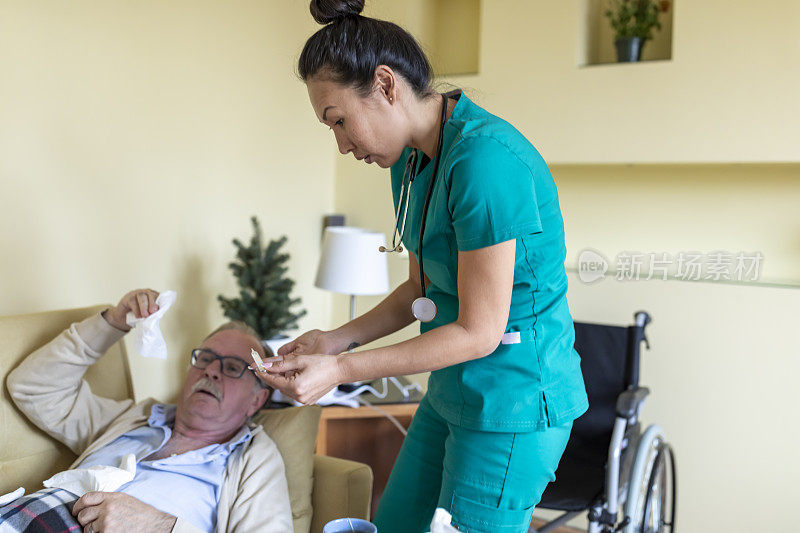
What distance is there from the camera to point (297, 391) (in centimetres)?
111

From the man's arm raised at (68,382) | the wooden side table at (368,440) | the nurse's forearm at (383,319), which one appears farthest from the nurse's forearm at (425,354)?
the wooden side table at (368,440)

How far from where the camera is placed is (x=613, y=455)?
206cm

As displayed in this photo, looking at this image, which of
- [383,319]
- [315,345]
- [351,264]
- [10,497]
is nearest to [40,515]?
[10,497]

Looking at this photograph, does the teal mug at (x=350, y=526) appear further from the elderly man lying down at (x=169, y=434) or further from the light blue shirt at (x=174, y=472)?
the light blue shirt at (x=174, y=472)

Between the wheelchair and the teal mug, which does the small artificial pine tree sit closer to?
the wheelchair

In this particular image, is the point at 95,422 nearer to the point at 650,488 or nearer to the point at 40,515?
the point at 40,515

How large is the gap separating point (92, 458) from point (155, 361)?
86cm

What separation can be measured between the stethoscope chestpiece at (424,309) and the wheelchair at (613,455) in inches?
38.5

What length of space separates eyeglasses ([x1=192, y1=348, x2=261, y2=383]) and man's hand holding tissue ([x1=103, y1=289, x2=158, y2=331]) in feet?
0.53

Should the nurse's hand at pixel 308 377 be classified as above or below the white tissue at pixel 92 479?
above

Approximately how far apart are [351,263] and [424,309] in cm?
132

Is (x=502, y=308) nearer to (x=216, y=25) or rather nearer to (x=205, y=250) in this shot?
(x=205, y=250)

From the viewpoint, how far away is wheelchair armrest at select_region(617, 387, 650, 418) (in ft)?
7.03

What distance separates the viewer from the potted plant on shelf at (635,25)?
274cm
